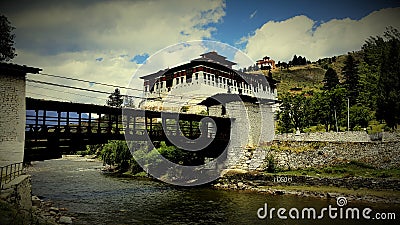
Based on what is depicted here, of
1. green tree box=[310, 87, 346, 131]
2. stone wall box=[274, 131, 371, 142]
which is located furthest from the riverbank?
green tree box=[310, 87, 346, 131]

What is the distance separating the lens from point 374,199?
65.4ft

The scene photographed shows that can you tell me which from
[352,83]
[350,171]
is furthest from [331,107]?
[352,83]

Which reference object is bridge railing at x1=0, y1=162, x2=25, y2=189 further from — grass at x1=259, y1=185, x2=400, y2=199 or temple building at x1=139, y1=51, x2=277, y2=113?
temple building at x1=139, y1=51, x2=277, y2=113

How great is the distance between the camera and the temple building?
4934 cm

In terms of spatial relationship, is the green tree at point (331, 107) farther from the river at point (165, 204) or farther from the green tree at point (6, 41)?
Result: the green tree at point (6, 41)

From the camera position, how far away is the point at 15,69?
51.0 ft

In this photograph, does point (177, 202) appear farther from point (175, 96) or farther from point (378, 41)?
point (175, 96)

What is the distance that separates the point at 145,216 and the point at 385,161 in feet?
61.7

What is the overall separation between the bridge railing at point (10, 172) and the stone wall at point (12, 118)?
0.92 ft

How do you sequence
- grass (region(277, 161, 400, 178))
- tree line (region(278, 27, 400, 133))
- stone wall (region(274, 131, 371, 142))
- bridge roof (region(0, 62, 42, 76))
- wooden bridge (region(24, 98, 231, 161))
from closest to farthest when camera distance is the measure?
bridge roof (region(0, 62, 42, 76)), wooden bridge (region(24, 98, 231, 161)), grass (region(277, 161, 400, 178)), tree line (region(278, 27, 400, 133)), stone wall (region(274, 131, 371, 142))

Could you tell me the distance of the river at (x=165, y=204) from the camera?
52.5 feet

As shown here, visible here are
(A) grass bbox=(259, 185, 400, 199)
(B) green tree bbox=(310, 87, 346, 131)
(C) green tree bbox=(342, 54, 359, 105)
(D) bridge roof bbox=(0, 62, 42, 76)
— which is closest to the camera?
(D) bridge roof bbox=(0, 62, 42, 76)

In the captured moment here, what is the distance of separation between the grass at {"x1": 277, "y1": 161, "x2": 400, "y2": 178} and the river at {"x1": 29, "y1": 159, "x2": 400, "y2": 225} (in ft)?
13.8

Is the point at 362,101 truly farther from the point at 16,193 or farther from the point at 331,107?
the point at 16,193
